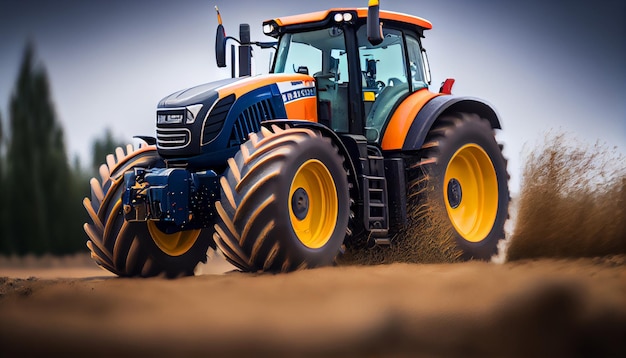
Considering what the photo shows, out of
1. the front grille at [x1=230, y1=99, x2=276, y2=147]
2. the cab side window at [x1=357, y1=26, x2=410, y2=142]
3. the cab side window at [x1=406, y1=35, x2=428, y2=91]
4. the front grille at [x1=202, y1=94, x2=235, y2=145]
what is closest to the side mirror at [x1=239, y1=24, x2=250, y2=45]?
the cab side window at [x1=357, y1=26, x2=410, y2=142]

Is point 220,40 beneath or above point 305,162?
above

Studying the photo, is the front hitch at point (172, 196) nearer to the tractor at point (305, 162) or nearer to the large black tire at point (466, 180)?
the tractor at point (305, 162)

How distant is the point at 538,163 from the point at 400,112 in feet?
6.51

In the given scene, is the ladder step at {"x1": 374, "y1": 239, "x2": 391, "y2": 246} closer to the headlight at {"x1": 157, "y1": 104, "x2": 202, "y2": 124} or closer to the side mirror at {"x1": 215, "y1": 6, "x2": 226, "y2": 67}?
the headlight at {"x1": 157, "y1": 104, "x2": 202, "y2": 124}

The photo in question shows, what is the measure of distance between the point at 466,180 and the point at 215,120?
3402 millimetres

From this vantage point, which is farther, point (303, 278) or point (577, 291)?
point (303, 278)

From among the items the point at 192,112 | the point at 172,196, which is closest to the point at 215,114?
the point at 192,112

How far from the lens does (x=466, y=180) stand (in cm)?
957

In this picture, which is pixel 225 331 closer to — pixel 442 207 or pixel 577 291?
pixel 577 291

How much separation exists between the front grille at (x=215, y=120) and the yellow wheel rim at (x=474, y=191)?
289cm

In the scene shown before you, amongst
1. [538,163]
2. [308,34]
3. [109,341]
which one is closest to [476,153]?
[538,163]

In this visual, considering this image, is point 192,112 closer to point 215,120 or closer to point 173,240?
point 215,120

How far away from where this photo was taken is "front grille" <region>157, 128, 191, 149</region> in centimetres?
756

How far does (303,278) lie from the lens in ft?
21.0
